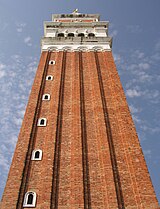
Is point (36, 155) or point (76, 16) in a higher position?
point (76, 16)

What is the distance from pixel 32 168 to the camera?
43.5 feet

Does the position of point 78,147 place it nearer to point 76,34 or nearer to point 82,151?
point 82,151

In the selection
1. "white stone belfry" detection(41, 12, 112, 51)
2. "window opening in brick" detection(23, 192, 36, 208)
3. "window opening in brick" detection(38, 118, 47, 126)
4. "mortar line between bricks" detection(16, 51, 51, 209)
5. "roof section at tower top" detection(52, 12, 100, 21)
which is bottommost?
"window opening in brick" detection(23, 192, 36, 208)

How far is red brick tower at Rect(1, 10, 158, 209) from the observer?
11867 millimetres

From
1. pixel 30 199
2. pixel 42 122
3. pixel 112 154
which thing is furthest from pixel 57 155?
pixel 42 122

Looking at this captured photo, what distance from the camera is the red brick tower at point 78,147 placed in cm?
1187

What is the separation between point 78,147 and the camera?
14375 mm

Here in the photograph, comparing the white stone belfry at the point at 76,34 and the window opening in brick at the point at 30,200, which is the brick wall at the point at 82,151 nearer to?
the window opening in brick at the point at 30,200

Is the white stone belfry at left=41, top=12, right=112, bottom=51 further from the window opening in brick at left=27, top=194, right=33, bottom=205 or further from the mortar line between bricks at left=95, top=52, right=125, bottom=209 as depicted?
the window opening in brick at left=27, top=194, right=33, bottom=205

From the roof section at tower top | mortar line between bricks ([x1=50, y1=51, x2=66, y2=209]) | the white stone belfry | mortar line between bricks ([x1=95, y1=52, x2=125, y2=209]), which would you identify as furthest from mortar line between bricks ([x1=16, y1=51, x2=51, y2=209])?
the roof section at tower top

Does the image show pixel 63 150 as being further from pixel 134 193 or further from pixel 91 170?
pixel 134 193

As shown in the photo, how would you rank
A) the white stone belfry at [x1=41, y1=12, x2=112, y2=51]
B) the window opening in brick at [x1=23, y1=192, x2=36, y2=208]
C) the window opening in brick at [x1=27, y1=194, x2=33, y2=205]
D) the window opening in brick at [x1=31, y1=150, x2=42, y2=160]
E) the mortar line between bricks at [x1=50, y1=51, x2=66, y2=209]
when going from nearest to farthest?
the window opening in brick at [x1=23, y1=192, x2=36, y2=208] → the window opening in brick at [x1=27, y1=194, x2=33, y2=205] → the mortar line between bricks at [x1=50, y1=51, x2=66, y2=209] → the window opening in brick at [x1=31, y1=150, x2=42, y2=160] → the white stone belfry at [x1=41, y1=12, x2=112, y2=51]

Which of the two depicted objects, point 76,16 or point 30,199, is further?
point 76,16

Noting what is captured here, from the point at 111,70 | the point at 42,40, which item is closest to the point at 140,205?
the point at 111,70
